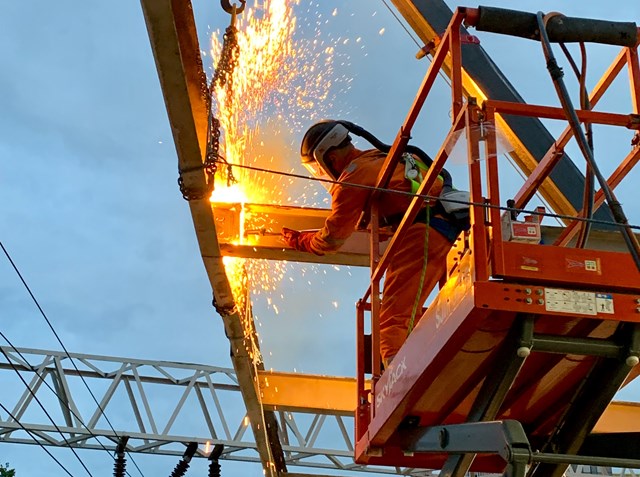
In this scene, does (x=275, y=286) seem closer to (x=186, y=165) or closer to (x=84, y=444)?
(x=186, y=165)

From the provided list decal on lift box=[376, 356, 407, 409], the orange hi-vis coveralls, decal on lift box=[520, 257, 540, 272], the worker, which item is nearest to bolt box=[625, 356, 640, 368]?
decal on lift box=[520, 257, 540, 272]

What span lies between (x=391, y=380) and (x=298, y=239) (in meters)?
1.68

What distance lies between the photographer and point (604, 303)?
377 centimetres

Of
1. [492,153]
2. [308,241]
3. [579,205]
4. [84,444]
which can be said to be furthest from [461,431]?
[84,444]

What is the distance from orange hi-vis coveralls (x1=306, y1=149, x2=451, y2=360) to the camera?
5547mm

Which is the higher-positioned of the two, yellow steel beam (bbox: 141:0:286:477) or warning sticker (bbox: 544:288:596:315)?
yellow steel beam (bbox: 141:0:286:477)

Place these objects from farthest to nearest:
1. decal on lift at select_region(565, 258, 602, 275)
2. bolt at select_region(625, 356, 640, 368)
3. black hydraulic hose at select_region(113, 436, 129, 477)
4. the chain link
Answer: black hydraulic hose at select_region(113, 436, 129, 477) → the chain link → bolt at select_region(625, 356, 640, 368) → decal on lift at select_region(565, 258, 602, 275)

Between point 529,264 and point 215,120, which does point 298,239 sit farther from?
point 529,264

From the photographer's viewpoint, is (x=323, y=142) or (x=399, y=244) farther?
(x=323, y=142)

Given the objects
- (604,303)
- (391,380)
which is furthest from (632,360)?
(391,380)

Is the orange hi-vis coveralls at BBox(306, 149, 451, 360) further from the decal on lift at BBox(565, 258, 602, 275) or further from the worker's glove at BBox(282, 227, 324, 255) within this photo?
the decal on lift at BBox(565, 258, 602, 275)

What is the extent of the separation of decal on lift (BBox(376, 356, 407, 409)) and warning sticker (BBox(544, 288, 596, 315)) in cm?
123

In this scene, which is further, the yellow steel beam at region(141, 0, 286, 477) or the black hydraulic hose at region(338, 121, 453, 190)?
the black hydraulic hose at region(338, 121, 453, 190)

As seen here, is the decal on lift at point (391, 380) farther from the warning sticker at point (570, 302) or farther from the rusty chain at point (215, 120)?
the rusty chain at point (215, 120)
